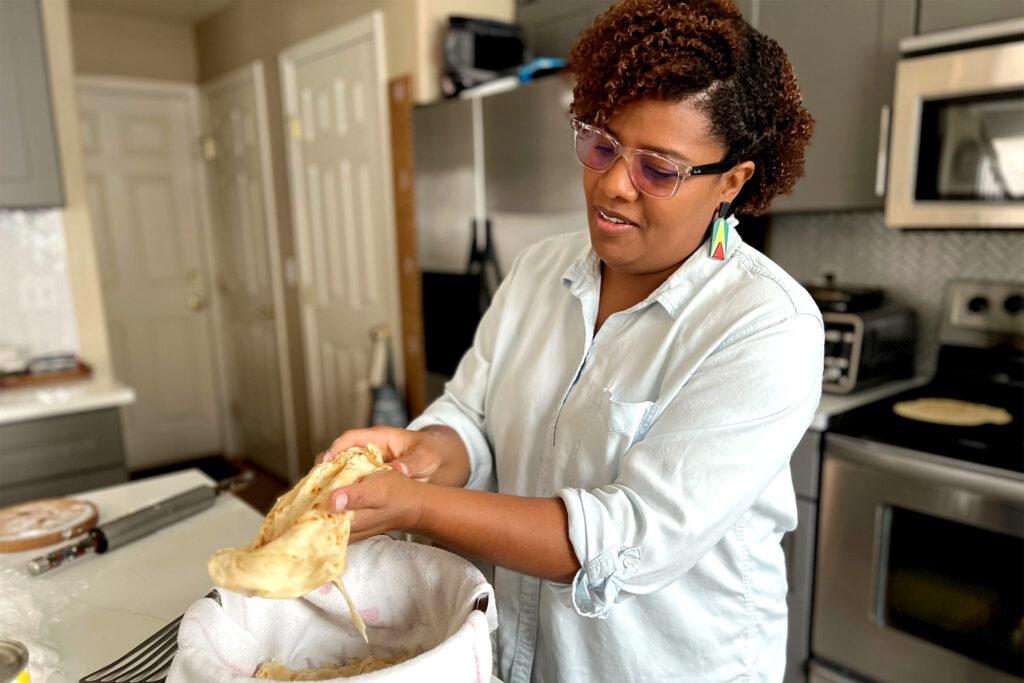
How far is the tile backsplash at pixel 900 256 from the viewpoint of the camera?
2.02 meters

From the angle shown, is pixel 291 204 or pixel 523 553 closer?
pixel 523 553

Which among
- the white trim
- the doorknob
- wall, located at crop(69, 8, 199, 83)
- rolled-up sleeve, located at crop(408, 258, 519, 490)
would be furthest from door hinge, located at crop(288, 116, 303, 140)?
rolled-up sleeve, located at crop(408, 258, 519, 490)

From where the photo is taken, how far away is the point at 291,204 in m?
3.71

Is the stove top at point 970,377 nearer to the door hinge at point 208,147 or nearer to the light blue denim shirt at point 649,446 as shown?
the light blue denim shirt at point 649,446

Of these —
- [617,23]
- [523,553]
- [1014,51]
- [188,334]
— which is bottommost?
[188,334]

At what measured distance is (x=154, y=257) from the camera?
437cm

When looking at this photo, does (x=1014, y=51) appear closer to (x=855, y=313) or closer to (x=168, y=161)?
(x=855, y=313)

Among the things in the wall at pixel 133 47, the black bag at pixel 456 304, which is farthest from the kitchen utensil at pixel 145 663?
the wall at pixel 133 47

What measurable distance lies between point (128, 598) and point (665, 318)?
857mm

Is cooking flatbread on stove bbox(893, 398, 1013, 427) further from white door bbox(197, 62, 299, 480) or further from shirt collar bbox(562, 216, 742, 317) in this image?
white door bbox(197, 62, 299, 480)

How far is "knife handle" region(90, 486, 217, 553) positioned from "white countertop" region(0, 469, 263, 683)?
0.01 meters

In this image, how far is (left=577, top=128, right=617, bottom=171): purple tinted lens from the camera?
2.81 feet

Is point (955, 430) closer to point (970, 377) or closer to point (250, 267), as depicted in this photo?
point (970, 377)

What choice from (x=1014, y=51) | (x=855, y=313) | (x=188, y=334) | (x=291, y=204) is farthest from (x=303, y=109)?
(x=1014, y=51)
